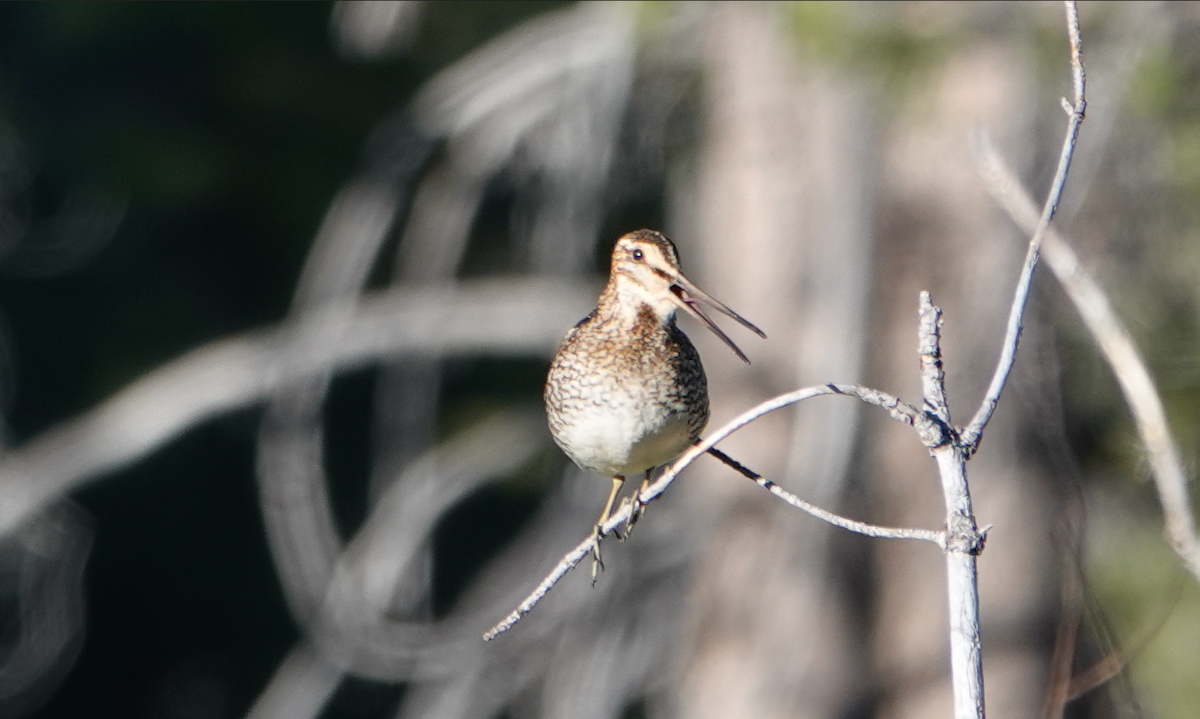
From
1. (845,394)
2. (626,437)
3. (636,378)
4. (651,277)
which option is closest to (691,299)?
(651,277)

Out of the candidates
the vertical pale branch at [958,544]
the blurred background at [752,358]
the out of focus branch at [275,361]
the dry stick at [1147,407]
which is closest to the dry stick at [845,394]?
the vertical pale branch at [958,544]

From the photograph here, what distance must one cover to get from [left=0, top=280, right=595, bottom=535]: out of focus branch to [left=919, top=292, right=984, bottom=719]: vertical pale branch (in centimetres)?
480

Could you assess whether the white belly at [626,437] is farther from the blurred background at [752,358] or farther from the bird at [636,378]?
the blurred background at [752,358]

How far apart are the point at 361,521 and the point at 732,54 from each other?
5316 millimetres

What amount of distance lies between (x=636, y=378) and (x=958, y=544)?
1.50 m

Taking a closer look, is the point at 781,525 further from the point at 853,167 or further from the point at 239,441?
the point at 239,441

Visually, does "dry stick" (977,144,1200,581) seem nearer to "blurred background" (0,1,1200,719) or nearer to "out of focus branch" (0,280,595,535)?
"blurred background" (0,1,1200,719)

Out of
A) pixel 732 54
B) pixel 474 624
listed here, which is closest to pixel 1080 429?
pixel 732 54

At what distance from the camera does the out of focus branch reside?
7.11 metres

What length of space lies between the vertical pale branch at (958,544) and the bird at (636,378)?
3.74 ft

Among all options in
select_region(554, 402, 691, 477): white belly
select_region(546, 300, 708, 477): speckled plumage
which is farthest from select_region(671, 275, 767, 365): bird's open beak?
select_region(554, 402, 691, 477): white belly

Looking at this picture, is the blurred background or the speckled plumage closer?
the speckled plumage

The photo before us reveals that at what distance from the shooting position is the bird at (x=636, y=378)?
11.5ft

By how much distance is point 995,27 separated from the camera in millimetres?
6266
